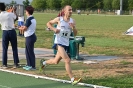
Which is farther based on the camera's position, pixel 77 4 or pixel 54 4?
pixel 54 4

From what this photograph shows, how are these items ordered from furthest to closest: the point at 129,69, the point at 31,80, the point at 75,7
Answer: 1. the point at 75,7
2. the point at 129,69
3. the point at 31,80

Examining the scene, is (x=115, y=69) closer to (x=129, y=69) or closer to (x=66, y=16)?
(x=129, y=69)

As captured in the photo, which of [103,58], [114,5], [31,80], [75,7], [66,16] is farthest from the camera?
[75,7]

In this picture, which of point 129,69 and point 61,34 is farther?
point 129,69

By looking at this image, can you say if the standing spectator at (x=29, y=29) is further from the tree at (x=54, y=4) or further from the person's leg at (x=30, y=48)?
the tree at (x=54, y=4)

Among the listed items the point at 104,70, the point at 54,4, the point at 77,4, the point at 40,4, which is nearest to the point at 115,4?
the point at 77,4

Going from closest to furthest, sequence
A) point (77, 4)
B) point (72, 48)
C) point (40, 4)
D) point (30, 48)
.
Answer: point (30, 48)
point (72, 48)
point (77, 4)
point (40, 4)

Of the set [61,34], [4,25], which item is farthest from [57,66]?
[61,34]

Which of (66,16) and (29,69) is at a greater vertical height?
(66,16)

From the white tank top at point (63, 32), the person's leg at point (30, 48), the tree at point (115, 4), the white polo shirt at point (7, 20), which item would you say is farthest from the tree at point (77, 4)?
the white tank top at point (63, 32)

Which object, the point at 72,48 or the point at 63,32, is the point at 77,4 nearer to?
the point at 72,48

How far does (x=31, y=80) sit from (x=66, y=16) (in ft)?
6.57

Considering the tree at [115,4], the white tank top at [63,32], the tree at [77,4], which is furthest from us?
the tree at [77,4]

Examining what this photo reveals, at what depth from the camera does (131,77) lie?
10117 mm
